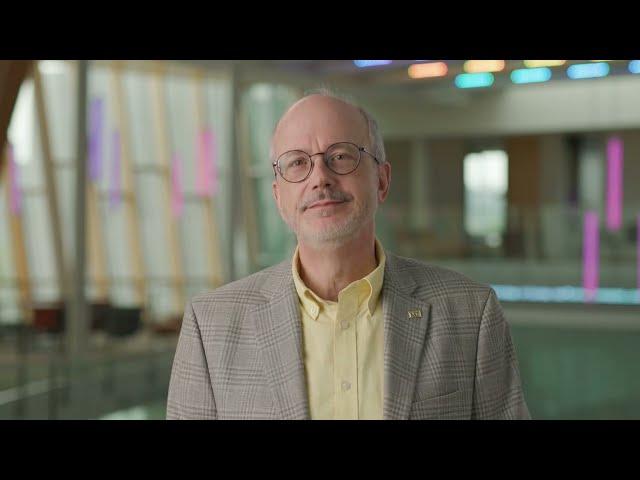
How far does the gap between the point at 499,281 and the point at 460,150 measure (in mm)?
2372

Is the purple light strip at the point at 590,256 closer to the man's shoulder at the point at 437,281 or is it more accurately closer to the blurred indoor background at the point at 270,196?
the blurred indoor background at the point at 270,196

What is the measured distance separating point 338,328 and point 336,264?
144 millimetres

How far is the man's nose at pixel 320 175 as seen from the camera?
6.20 ft

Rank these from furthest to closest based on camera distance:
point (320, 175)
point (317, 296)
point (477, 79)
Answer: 1. point (477, 79)
2. point (317, 296)
3. point (320, 175)

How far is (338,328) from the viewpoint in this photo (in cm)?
194

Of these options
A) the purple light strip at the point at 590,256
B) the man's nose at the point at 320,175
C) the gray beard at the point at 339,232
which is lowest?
the purple light strip at the point at 590,256

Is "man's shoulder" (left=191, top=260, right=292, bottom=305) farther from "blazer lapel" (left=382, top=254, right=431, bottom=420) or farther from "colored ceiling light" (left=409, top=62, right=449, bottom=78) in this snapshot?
"colored ceiling light" (left=409, top=62, right=449, bottom=78)

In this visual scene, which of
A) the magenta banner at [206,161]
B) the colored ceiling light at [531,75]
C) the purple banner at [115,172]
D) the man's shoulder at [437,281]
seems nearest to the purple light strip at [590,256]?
the colored ceiling light at [531,75]

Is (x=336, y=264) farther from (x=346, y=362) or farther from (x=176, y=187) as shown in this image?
(x=176, y=187)

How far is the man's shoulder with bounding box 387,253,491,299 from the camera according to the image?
2059 mm

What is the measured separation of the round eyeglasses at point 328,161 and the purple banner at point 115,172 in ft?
45.7

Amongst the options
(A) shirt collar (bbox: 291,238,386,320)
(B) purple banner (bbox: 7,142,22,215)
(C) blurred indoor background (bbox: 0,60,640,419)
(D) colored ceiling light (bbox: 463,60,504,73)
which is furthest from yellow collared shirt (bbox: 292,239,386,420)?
(D) colored ceiling light (bbox: 463,60,504,73)

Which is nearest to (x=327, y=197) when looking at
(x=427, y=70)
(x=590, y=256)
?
(x=590, y=256)
